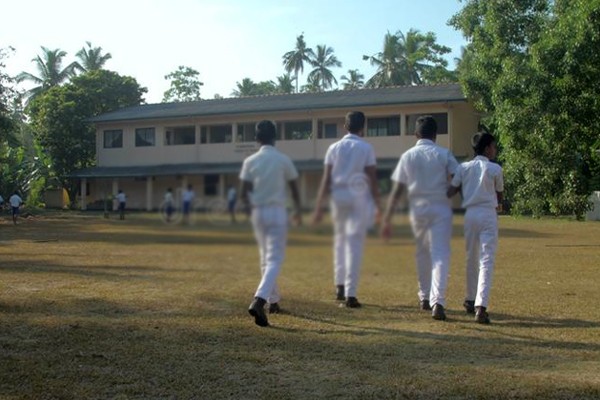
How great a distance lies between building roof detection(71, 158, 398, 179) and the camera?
218 centimetres

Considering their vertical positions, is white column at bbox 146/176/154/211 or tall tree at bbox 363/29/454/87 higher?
tall tree at bbox 363/29/454/87

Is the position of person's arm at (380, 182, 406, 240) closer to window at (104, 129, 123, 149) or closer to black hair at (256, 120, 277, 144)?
black hair at (256, 120, 277, 144)

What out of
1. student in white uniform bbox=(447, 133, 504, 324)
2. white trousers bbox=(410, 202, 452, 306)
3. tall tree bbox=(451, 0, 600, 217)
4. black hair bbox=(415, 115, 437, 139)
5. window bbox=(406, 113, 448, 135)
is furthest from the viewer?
tall tree bbox=(451, 0, 600, 217)

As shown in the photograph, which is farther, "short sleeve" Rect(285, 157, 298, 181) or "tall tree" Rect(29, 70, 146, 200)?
"tall tree" Rect(29, 70, 146, 200)

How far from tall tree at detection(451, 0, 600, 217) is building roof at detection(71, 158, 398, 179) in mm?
1813

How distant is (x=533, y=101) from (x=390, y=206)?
9.85 ft

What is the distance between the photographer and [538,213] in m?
3.71

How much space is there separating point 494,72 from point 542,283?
834 cm

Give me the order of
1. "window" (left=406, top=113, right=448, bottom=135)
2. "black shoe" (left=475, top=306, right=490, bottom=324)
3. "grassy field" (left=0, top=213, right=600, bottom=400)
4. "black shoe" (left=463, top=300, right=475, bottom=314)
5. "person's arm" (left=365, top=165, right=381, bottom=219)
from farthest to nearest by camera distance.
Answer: "black shoe" (left=463, top=300, right=475, bottom=314) → "black shoe" (left=475, top=306, right=490, bottom=324) → "grassy field" (left=0, top=213, right=600, bottom=400) → "window" (left=406, top=113, right=448, bottom=135) → "person's arm" (left=365, top=165, right=381, bottom=219)

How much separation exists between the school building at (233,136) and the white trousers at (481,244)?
33 centimetres

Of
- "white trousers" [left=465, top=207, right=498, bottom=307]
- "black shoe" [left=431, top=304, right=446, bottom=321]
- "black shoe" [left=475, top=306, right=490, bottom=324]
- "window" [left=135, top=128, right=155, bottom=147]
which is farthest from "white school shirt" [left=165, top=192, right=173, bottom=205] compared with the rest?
"black shoe" [left=475, top=306, right=490, bottom=324]

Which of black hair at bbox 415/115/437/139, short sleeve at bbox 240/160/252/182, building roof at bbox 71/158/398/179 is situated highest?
black hair at bbox 415/115/437/139

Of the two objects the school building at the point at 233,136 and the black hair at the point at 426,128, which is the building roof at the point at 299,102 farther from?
the black hair at the point at 426,128

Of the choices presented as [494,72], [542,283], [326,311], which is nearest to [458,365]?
[326,311]
